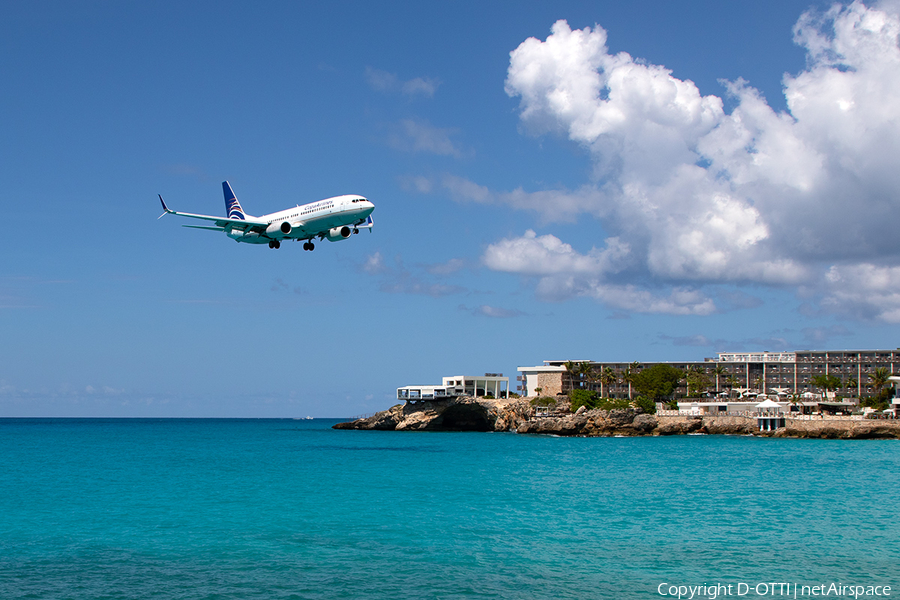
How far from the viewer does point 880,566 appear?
2766 centimetres

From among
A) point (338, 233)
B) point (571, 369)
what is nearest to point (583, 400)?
point (571, 369)

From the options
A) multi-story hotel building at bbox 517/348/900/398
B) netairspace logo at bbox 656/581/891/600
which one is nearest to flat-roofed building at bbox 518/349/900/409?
multi-story hotel building at bbox 517/348/900/398

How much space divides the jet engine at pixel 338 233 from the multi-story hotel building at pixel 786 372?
14229 centimetres

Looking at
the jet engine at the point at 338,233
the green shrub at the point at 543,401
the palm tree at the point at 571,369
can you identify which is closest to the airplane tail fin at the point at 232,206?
the jet engine at the point at 338,233

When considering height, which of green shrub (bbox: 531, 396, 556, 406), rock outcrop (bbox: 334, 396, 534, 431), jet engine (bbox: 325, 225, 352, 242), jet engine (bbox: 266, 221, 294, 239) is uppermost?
jet engine (bbox: 266, 221, 294, 239)

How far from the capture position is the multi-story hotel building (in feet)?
599

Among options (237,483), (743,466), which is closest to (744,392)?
(743,466)

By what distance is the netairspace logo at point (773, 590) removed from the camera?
24062mm

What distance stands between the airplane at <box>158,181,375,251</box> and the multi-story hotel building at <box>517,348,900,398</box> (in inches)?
5550

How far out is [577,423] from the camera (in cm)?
13112

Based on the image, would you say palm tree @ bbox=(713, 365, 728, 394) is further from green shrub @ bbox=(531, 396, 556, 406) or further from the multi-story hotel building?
green shrub @ bbox=(531, 396, 556, 406)

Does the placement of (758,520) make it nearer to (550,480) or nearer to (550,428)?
(550,480)

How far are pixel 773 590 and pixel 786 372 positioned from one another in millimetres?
184722

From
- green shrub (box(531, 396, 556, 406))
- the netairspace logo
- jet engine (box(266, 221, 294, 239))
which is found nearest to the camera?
the netairspace logo
